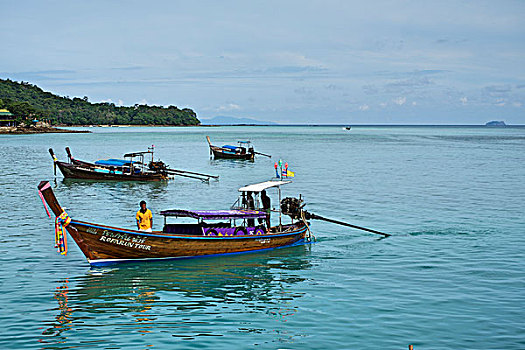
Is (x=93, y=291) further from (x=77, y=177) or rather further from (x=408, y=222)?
(x=77, y=177)

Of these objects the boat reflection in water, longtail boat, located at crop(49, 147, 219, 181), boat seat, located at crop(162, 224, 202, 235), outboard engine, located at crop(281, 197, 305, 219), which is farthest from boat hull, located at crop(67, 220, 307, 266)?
longtail boat, located at crop(49, 147, 219, 181)

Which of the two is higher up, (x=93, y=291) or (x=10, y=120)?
(x=10, y=120)

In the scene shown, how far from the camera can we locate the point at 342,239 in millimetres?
24547

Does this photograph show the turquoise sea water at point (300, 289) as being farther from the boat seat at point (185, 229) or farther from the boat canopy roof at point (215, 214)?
the boat canopy roof at point (215, 214)

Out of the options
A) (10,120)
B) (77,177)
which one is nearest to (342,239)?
(77,177)

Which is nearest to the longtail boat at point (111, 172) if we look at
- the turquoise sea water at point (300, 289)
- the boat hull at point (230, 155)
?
the turquoise sea water at point (300, 289)

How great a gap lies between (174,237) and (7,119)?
6094 inches

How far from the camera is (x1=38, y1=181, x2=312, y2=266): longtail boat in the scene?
18.2m

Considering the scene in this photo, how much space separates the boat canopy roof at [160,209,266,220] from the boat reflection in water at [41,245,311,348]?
1623 millimetres

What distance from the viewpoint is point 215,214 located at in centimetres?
2052

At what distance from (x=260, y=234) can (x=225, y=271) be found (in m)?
2.92

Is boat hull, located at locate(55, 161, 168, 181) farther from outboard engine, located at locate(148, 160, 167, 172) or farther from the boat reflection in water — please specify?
the boat reflection in water

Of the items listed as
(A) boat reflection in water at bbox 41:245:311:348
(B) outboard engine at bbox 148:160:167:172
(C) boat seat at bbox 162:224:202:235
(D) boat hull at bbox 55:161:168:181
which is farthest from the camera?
(B) outboard engine at bbox 148:160:167:172

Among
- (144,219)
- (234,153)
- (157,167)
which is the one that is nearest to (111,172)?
(157,167)
